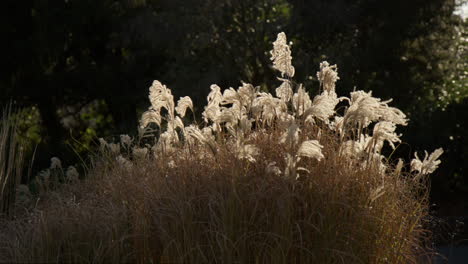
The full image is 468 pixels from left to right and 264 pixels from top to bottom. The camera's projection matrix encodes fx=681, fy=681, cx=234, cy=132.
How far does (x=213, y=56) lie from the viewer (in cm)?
1163

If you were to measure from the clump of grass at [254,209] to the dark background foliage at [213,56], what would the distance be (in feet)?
14.8

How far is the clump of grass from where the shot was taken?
4121 mm

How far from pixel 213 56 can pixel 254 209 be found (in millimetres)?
7744

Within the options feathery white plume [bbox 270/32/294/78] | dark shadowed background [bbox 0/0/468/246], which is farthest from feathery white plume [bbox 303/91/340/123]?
dark shadowed background [bbox 0/0/468/246]

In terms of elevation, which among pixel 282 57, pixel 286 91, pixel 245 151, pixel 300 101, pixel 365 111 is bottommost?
pixel 245 151

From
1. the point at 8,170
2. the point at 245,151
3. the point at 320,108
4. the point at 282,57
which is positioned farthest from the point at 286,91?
the point at 8,170

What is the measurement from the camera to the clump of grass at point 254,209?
13.5 feet

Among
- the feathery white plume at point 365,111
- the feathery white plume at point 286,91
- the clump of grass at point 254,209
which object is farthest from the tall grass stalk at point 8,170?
the feathery white plume at point 365,111

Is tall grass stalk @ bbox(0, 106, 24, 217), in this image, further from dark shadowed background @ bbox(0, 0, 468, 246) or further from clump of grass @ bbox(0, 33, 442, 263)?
dark shadowed background @ bbox(0, 0, 468, 246)

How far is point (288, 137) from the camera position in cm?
394

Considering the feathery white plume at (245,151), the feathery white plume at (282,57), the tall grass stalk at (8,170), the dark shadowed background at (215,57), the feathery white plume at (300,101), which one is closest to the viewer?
the feathery white plume at (245,151)

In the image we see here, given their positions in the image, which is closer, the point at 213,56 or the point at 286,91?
the point at 286,91

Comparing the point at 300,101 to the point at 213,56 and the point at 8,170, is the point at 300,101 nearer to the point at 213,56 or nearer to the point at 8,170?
the point at 8,170

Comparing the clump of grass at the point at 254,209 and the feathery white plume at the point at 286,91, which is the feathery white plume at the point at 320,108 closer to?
the clump of grass at the point at 254,209
